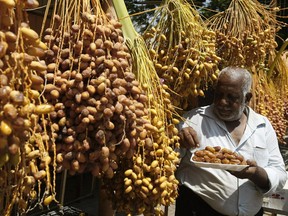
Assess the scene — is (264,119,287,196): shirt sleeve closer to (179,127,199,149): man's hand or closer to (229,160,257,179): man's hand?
(229,160,257,179): man's hand

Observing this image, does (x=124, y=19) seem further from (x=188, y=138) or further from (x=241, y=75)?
(x=241, y=75)

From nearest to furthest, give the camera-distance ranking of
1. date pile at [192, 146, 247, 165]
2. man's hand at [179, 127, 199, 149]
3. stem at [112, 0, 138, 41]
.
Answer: stem at [112, 0, 138, 41], date pile at [192, 146, 247, 165], man's hand at [179, 127, 199, 149]

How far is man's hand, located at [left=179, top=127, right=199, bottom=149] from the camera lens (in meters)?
1.76

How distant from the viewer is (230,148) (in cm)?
190

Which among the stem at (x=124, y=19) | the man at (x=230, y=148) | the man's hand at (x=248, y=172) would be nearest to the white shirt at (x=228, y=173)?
the man at (x=230, y=148)

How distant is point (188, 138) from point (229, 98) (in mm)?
291

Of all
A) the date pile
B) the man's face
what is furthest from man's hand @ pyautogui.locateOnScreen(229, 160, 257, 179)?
the man's face

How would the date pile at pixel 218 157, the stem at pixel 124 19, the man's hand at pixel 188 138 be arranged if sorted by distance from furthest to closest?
1. the man's hand at pixel 188 138
2. the date pile at pixel 218 157
3. the stem at pixel 124 19

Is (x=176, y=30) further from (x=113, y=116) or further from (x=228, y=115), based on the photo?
(x=113, y=116)

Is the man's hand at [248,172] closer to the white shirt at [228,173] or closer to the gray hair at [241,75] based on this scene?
the white shirt at [228,173]

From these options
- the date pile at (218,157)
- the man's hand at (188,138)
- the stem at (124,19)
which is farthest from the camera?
the man's hand at (188,138)

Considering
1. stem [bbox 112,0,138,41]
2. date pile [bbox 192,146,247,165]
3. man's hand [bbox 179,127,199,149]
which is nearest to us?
stem [bbox 112,0,138,41]

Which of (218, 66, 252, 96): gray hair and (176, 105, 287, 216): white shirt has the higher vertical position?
(218, 66, 252, 96): gray hair

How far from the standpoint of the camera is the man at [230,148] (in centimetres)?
183
